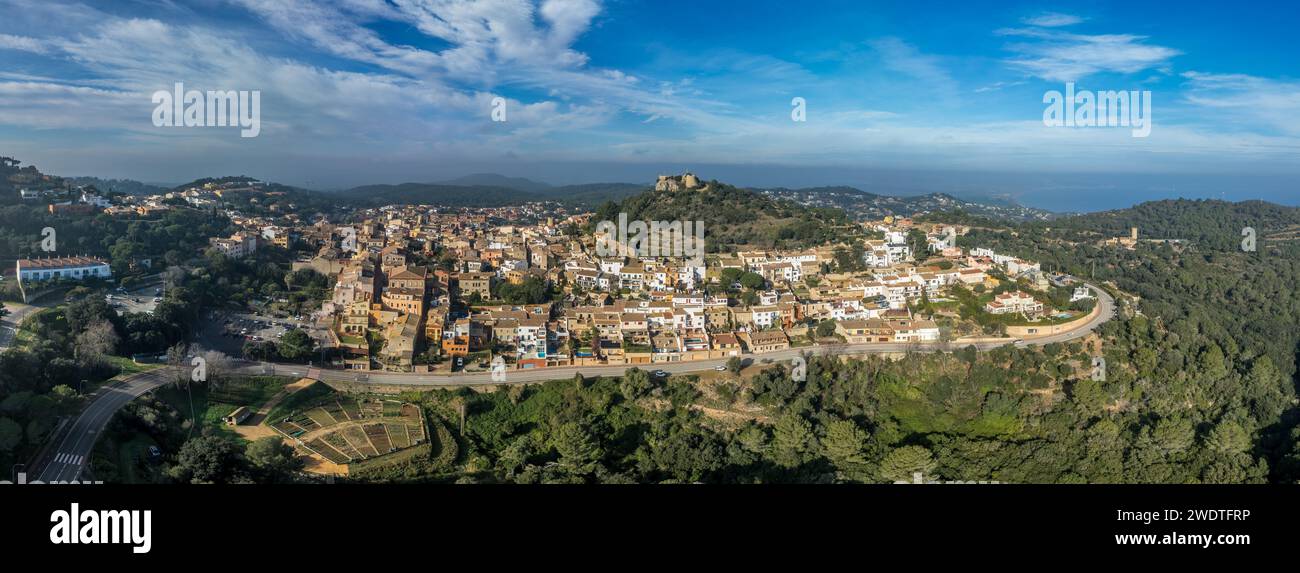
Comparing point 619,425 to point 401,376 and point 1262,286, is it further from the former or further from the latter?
point 1262,286

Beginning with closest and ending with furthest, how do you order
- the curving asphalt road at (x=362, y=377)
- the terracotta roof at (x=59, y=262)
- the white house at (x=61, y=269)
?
1. the curving asphalt road at (x=362, y=377)
2. the white house at (x=61, y=269)
3. the terracotta roof at (x=59, y=262)

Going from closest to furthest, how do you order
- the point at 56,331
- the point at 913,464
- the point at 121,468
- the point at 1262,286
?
the point at 121,468
the point at 913,464
the point at 56,331
the point at 1262,286

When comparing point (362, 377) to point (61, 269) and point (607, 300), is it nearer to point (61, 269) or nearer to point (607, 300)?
point (607, 300)

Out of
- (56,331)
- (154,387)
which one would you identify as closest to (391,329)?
(154,387)

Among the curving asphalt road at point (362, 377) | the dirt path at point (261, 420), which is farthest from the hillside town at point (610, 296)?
the dirt path at point (261, 420)

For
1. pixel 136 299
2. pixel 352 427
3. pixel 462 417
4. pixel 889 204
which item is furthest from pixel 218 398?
pixel 889 204

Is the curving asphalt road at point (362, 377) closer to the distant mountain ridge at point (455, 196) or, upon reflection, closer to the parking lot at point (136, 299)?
the parking lot at point (136, 299)

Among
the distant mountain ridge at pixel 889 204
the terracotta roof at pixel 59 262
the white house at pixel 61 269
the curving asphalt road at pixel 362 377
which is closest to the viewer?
the curving asphalt road at pixel 362 377
